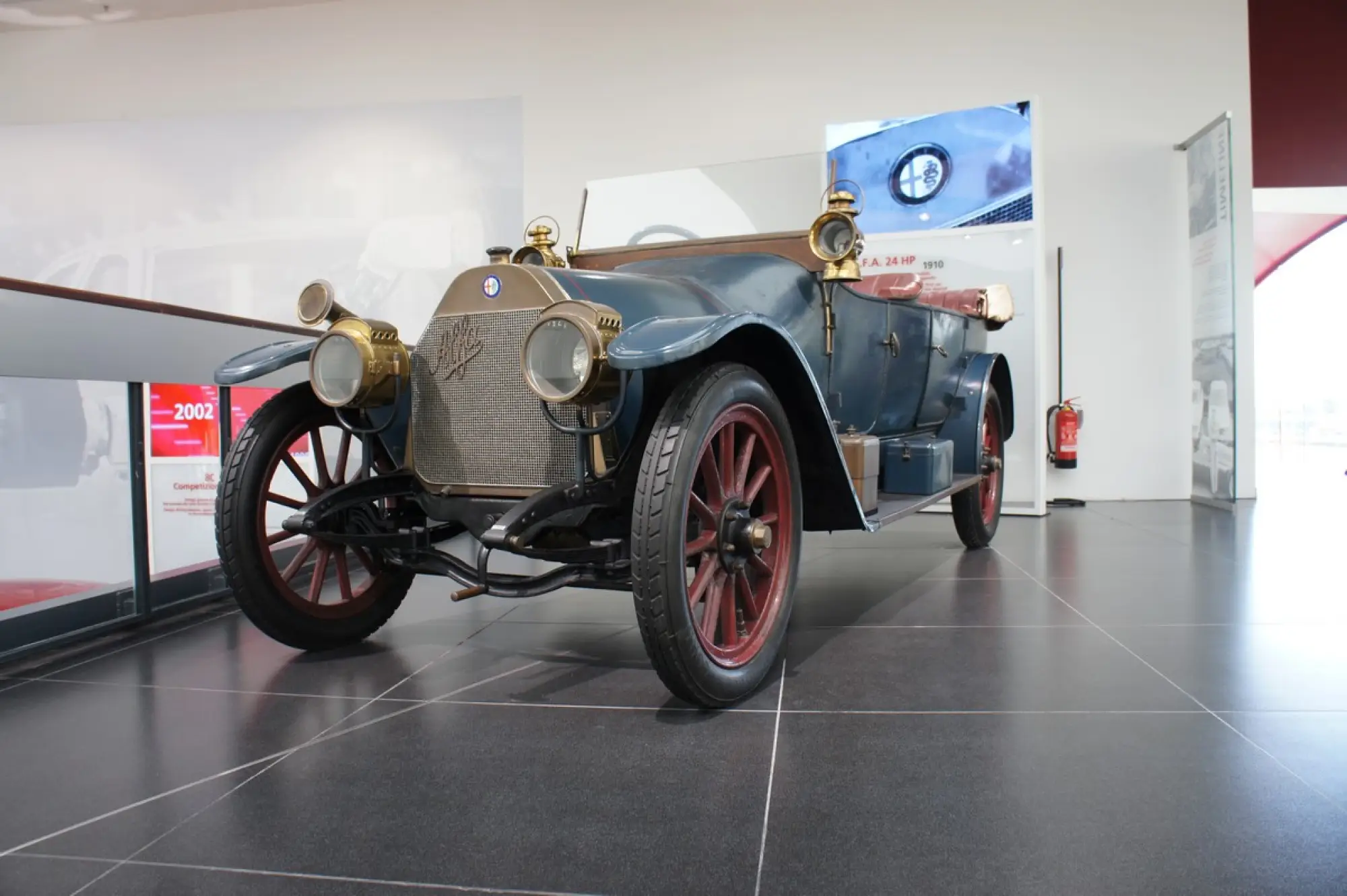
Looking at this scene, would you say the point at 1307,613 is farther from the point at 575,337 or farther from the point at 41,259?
the point at 41,259

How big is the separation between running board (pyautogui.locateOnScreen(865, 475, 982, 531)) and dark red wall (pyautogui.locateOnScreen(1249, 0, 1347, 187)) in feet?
16.7

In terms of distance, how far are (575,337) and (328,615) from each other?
122cm

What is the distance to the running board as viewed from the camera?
8.71 feet

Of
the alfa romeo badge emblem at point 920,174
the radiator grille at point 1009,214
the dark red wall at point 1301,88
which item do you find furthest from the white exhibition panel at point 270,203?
the dark red wall at point 1301,88

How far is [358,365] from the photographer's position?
228cm

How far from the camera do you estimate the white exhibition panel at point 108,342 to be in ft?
8.25

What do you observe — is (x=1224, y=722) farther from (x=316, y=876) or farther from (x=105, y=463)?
(x=105, y=463)

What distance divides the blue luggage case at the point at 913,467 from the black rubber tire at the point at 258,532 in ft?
6.01

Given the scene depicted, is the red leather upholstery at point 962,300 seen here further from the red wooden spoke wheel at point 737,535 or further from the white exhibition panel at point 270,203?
the white exhibition panel at point 270,203

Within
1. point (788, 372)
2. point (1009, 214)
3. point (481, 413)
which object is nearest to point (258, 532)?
point (481, 413)

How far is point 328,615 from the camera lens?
8.43 feet

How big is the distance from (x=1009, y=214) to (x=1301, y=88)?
3.10 metres

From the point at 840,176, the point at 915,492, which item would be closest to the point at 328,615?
the point at 915,492

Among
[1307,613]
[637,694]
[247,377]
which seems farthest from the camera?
[1307,613]
